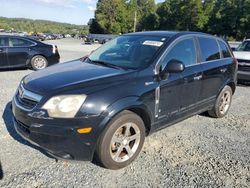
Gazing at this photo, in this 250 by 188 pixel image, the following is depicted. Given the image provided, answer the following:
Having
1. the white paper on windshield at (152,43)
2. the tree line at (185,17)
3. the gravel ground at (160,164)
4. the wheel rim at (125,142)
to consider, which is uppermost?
the tree line at (185,17)

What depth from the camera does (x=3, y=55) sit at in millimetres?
10430

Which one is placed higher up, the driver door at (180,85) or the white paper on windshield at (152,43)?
the white paper on windshield at (152,43)

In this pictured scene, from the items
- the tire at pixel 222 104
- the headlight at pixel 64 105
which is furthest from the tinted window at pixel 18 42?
the headlight at pixel 64 105

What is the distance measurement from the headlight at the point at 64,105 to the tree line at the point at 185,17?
2206 inches

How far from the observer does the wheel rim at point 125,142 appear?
362cm

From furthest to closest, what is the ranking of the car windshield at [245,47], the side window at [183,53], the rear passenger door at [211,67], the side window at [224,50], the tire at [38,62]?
the tire at [38,62], the car windshield at [245,47], the side window at [224,50], the rear passenger door at [211,67], the side window at [183,53]

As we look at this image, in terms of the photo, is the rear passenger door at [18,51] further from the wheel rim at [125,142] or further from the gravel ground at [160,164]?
the wheel rim at [125,142]

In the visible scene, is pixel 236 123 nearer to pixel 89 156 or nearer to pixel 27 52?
pixel 89 156

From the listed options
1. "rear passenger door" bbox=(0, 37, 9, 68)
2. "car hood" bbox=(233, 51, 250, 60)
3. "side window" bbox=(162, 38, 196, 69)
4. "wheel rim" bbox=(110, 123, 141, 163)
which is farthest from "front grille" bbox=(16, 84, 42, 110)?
"car hood" bbox=(233, 51, 250, 60)

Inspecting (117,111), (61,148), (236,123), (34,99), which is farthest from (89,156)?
(236,123)

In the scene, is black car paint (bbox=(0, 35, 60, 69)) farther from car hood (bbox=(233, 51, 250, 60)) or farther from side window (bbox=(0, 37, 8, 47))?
car hood (bbox=(233, 51, 250, 60))

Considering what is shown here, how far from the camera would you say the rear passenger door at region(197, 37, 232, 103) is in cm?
504

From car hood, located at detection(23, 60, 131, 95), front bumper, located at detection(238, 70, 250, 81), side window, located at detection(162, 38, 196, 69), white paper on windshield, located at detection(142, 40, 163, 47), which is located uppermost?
white paper on windshield, located at detection(142, 40, 163, 47)

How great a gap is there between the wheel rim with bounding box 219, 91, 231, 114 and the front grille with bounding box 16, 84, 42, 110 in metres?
3.84
